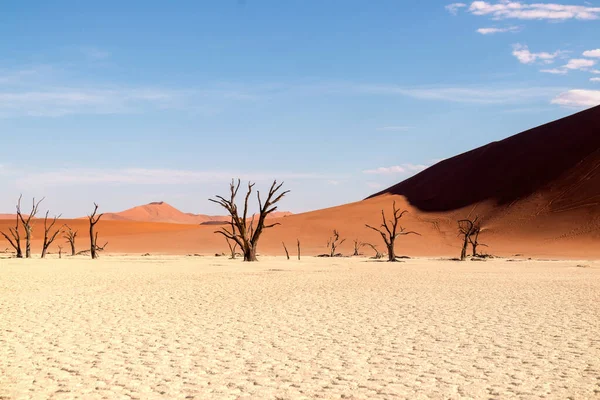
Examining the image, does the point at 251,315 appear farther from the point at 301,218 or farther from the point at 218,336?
the point at 301,218

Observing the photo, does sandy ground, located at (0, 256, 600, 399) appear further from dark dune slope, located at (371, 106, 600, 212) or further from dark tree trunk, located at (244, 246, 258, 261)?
dark dune slope, located at (371, 106, 600, 212)

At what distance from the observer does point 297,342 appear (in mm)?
9898

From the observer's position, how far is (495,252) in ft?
162

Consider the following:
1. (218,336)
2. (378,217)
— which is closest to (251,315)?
(218,336)

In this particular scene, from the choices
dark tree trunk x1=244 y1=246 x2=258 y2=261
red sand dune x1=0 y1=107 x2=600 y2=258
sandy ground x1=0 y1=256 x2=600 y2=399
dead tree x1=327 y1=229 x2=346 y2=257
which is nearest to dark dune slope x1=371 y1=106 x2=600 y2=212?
red sand dune x1=0 y1=107 x2=600 y2=258

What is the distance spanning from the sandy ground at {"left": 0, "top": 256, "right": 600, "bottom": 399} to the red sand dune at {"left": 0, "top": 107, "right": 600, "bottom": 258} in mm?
34045

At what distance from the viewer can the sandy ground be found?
712 centimetres

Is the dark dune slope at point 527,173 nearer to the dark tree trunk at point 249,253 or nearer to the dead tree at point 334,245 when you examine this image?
the dead tree at point 334,245

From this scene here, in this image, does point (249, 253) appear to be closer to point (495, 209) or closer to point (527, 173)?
point (495, 209)

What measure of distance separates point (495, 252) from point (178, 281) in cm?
3336

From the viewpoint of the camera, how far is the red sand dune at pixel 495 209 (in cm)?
5462

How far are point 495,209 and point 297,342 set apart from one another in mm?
59684

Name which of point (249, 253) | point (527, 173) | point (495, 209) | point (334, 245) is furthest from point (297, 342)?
point (527, 173)

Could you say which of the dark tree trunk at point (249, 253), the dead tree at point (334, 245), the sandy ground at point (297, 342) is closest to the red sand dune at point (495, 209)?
the dead tree at point (334, 245)
